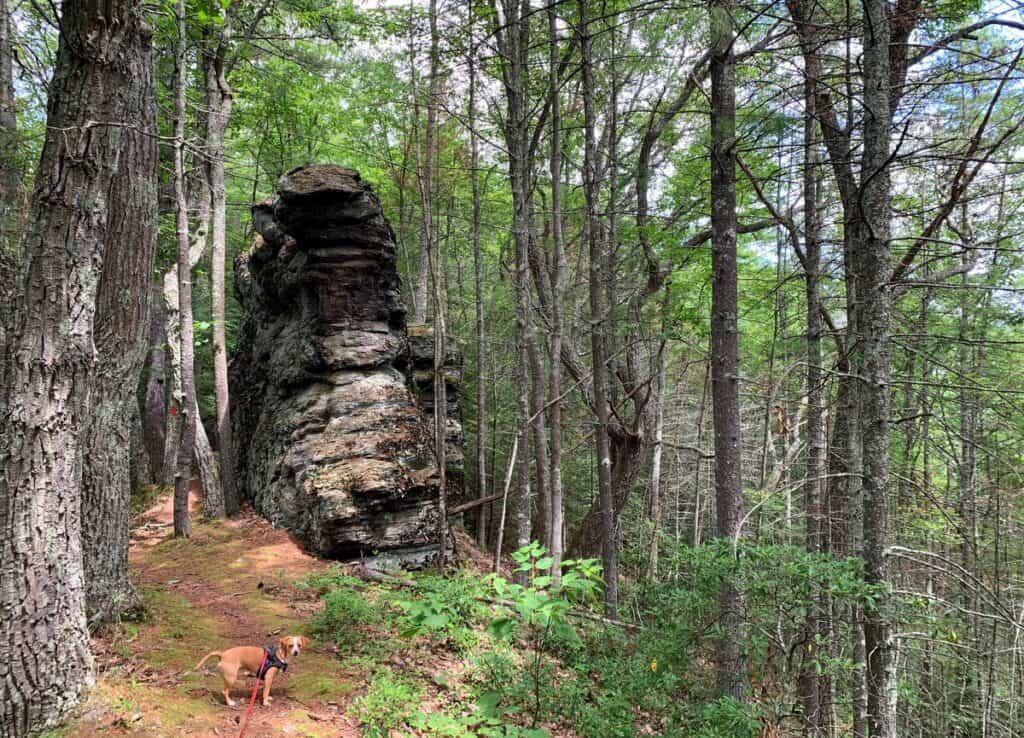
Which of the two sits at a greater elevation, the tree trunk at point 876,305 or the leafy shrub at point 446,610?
the tree trunk at point 876,305

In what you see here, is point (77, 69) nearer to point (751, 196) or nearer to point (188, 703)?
point (188, 703)

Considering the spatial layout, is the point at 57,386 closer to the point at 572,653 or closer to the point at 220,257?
the point at 572,653

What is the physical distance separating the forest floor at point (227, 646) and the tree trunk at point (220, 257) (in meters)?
2.11

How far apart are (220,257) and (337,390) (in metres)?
3.12

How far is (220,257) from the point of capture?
30.6 feet

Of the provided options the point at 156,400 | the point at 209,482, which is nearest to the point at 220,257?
the point at 209,482

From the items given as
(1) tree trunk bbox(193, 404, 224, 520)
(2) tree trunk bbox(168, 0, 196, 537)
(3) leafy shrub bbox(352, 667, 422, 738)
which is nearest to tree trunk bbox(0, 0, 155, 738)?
(3) leafy shrub bbox(352, 667, 422, 738)

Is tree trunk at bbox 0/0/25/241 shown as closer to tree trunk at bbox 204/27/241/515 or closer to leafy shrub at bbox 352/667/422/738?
tree trunk at bbox 204/27/241/515

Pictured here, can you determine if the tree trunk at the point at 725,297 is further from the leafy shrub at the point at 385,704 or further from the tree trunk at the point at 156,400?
the tree trunk at the point at 156,400

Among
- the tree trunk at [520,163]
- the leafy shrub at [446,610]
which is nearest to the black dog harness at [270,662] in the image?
the leafy shrub at [446,610]

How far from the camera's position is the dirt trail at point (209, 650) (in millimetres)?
3604

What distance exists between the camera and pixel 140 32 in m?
4.14

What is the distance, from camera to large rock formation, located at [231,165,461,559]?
25.7 ft

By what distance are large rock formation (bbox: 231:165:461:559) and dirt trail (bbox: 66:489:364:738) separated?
906 millimetres
